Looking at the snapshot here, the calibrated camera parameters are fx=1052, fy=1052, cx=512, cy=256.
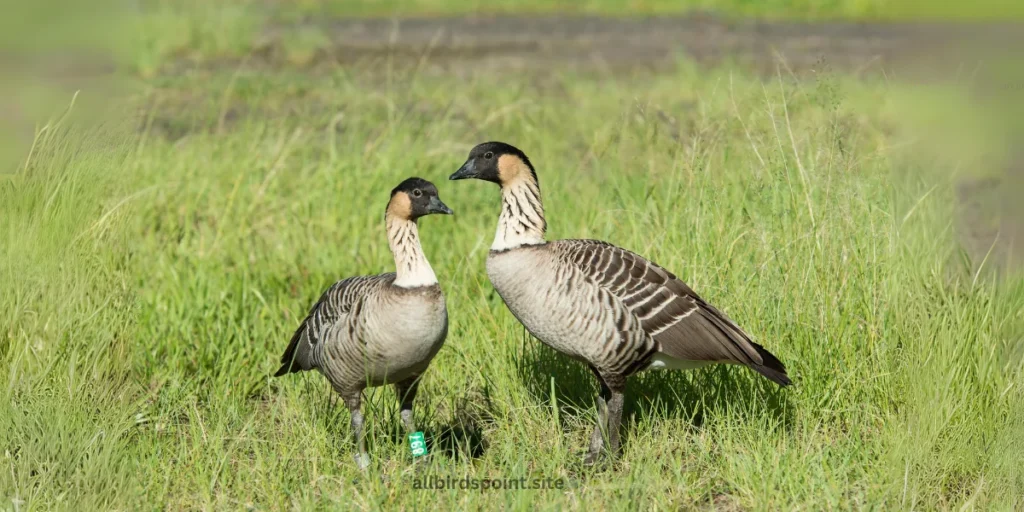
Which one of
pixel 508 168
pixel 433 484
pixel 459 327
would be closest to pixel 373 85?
pixel 459 327

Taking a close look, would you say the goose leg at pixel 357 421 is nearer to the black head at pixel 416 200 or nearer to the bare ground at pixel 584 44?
the black head at pixel 416 200

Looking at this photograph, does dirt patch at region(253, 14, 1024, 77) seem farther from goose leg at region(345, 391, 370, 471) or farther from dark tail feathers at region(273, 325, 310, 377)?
goose leg at region(345, 391, 370, 471)

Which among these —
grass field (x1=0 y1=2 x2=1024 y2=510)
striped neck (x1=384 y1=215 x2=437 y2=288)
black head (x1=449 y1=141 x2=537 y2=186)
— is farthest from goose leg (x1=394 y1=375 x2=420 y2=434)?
black head (x1=449 y1=141 x2=537 y2=186)

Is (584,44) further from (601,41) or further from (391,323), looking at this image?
(391,323)

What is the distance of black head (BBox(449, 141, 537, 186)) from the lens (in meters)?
6.01

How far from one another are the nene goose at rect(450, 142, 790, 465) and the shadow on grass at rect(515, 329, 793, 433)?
1.18 feet

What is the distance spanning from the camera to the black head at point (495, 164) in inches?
237

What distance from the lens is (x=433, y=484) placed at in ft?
17.9

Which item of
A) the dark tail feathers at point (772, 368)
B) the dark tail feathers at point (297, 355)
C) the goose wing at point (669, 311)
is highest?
the goose wing at point (669, 311)

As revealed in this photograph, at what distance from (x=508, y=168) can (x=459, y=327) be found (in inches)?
66.0

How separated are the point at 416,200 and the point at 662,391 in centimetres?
206

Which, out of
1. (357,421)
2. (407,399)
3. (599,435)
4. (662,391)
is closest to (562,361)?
(662,391)

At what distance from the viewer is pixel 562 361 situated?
6875mm

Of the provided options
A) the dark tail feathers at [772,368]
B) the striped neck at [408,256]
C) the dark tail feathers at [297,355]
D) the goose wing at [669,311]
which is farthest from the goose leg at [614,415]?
the dark tail feathers at [297,355]
